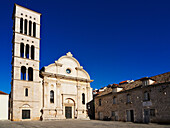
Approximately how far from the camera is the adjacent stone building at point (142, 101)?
23.9 m

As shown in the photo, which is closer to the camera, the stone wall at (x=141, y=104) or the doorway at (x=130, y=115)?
the stone wall at (x=141, y=104)

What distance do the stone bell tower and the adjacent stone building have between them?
1363 centimetres

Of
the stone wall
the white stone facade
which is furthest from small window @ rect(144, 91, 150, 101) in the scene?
the white stone facade

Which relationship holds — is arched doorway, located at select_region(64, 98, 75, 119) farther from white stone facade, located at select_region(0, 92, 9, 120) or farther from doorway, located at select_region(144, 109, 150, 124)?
doorway, located at select_region(144, 109, 150, 124)

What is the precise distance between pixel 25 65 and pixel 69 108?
12879mm

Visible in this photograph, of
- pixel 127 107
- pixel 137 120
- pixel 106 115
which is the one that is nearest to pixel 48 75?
pixel 106 115

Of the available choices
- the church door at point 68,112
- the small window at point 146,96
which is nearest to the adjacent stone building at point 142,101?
the small window at point 146,96

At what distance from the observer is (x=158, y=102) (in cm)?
2453

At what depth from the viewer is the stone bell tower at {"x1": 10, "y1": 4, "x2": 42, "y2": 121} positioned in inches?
1320

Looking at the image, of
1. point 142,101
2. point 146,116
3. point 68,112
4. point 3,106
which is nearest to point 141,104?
point 142,101

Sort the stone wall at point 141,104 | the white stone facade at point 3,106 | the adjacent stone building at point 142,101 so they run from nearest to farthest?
the stone wall at point 141,104 < the adjacent stone building at point 142,101 < the white stone facade at point 3,106

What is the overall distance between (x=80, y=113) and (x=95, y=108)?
3.54m

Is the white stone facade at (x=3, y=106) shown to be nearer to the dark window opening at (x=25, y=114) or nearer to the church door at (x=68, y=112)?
the dark window opening at (x=25, y=114)

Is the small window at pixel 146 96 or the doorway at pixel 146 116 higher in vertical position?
the small window at pixel 146 96
